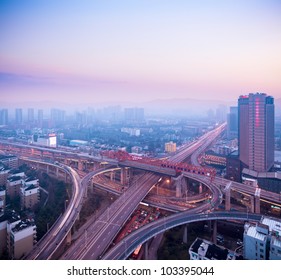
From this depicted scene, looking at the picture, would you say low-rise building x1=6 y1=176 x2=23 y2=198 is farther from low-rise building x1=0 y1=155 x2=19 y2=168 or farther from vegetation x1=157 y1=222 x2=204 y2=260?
vegetation x1=157 y1=222 x2=204 y2=260

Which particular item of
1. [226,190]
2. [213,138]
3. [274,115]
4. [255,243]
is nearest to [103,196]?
[226,190]

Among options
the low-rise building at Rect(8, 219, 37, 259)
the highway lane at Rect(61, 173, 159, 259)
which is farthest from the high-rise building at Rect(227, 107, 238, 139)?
the low-rise building at Rect(8, 219, 37, 259)

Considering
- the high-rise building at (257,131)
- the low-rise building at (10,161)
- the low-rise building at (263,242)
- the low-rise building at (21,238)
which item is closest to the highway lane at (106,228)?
the low-rise building at (21,238)

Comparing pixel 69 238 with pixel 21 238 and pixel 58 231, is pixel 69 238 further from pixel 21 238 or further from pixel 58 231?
pixel 21 238

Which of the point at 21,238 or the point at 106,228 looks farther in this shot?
the point at 106,228

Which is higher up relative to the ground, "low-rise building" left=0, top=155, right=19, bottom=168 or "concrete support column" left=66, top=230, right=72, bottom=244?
"low-rise building" left=0, top=155, right=19, bottom=168

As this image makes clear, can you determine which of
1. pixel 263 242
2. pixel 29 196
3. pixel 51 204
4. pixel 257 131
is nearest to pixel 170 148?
pixel 257 131
